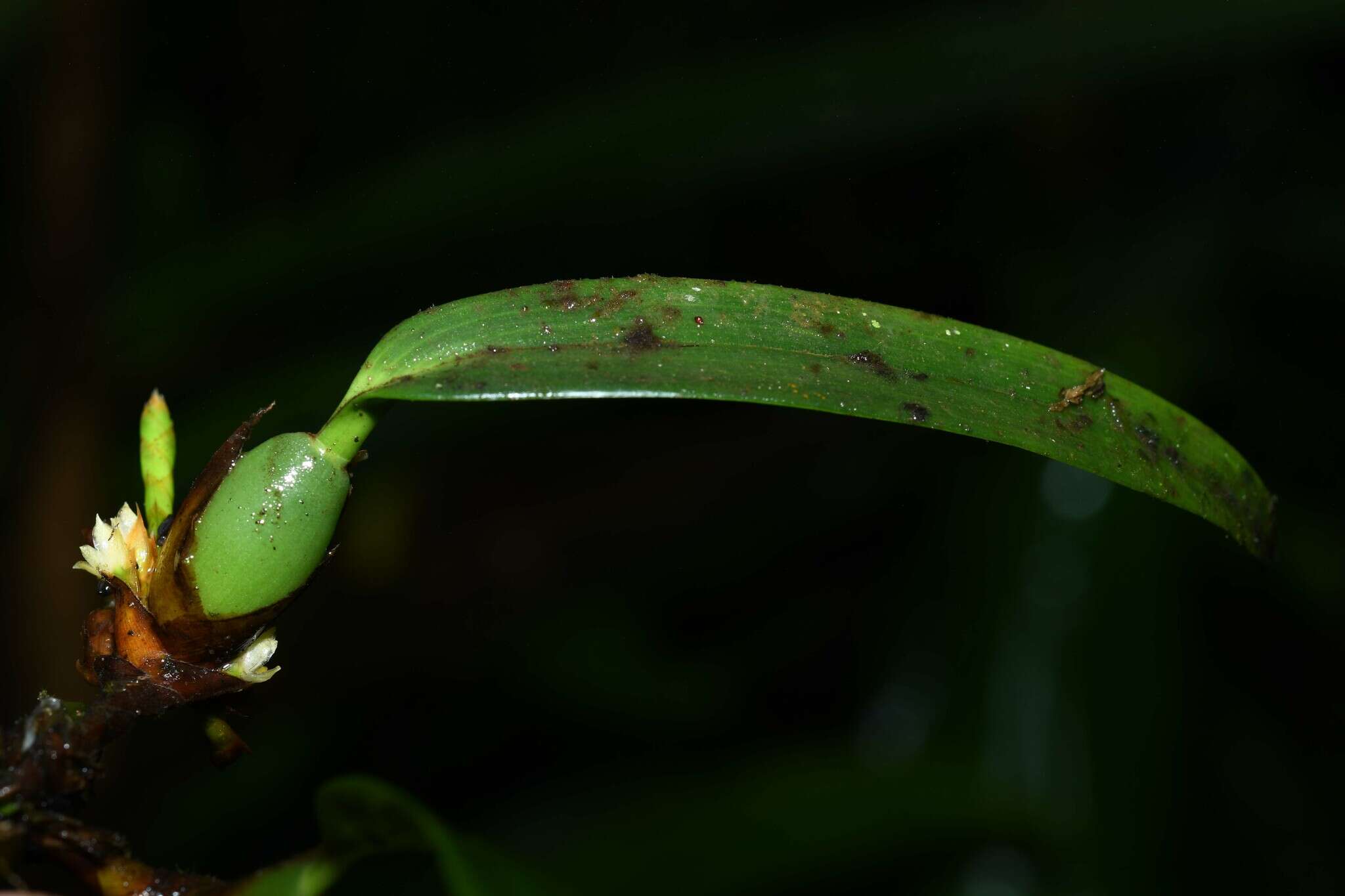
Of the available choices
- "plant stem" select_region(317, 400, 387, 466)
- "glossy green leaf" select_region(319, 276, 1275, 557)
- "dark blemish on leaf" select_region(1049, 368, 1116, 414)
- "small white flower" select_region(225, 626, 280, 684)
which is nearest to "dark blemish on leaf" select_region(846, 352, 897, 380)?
"glossy green leaf" select_region(319, 276, 1275, 557)

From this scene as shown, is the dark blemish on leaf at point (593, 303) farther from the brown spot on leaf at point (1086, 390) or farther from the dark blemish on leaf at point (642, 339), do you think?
the brown spot on leaf at point (1086, 390)

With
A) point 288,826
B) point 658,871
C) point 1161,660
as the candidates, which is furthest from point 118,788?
point 1161,660

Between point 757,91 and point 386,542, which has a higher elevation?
point 757,91

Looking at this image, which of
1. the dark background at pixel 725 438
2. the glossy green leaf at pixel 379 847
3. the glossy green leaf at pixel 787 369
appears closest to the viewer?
the glossy green leaf at pixel 787 369

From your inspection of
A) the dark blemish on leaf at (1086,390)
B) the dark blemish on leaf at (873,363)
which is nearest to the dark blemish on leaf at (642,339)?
the dark blemish on leaf at (873,363)

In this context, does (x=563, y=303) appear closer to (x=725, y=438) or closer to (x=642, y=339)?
(x=642, y=339)

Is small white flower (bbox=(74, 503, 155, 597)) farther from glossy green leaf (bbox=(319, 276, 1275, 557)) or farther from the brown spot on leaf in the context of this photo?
the brown spot on leaf

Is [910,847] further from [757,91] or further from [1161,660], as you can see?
[757,91]
